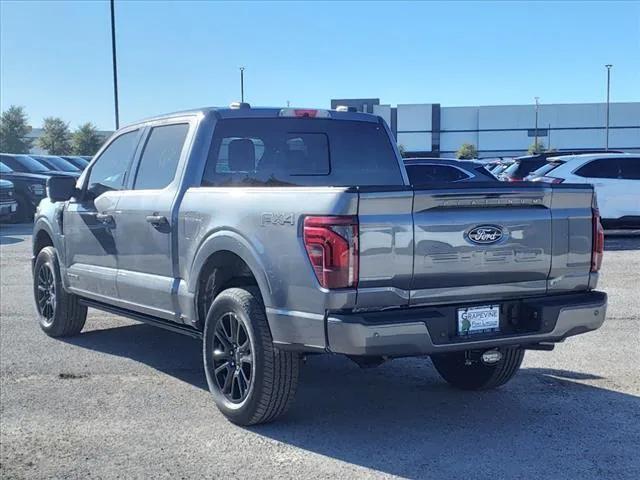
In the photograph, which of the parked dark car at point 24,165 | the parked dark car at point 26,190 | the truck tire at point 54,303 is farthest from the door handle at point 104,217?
the parked dark car at point 24,165

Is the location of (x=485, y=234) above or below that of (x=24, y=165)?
below

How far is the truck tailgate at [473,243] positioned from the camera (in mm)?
4281

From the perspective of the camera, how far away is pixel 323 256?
4242mm

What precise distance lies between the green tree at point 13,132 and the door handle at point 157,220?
173 feet

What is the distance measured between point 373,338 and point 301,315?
1.47 feet

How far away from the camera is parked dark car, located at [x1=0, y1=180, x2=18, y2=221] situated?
19013 millimetres

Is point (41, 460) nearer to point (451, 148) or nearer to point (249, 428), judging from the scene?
point (249, 428)

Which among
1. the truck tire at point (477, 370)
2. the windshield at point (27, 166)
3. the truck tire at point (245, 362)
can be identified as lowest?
the truck tire at point (477, 370)

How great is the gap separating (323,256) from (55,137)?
55.7 m

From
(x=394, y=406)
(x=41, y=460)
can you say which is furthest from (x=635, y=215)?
(x=41, y=460)

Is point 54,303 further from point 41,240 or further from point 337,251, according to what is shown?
point 337,251

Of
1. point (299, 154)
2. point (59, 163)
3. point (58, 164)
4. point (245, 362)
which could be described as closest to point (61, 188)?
point (299, 154)

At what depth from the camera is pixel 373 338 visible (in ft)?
13.8

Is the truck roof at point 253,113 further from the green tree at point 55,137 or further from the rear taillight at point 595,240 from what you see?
the green tree at point 55,137
